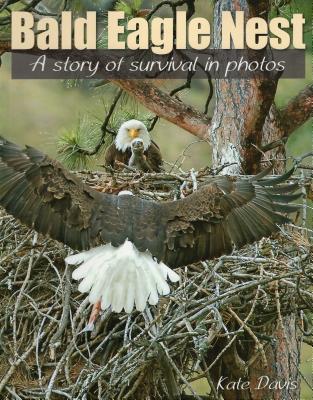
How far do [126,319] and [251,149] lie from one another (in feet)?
4.58

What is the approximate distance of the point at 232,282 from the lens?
4422mm

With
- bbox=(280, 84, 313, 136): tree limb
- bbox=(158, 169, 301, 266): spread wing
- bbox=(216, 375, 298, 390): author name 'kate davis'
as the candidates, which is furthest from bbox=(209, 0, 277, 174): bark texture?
bbox=(216, 375, 298, 390): author name 'kate davis'

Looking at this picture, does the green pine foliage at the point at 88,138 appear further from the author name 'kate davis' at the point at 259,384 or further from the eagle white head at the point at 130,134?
the author name 'kate davis' at the point at 259,384

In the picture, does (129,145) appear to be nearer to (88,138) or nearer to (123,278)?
(88,138)

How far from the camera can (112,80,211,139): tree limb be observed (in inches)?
229

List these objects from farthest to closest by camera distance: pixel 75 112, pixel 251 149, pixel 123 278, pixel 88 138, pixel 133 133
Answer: pixel 75 112 → pixel 88 138 → pixel 133 133 → pixel 251 149 → pixel 123 278

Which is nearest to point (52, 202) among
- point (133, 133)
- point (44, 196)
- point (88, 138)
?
point (44, 196)

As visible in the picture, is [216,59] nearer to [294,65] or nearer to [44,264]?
[294,65]

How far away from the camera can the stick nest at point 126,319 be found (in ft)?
13.2

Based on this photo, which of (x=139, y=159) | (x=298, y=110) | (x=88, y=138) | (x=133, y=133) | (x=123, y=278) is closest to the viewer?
(x=123, y=278)

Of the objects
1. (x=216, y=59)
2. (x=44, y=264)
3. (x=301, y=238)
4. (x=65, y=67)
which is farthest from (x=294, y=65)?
(x=44, y=264)

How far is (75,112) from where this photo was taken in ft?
31.7

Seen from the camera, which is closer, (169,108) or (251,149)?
(251,149)

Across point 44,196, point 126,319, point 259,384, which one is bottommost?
point 259,384
